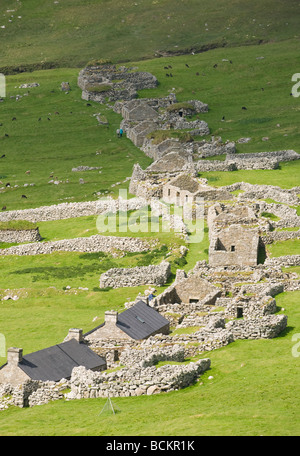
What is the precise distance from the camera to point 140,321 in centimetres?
5838

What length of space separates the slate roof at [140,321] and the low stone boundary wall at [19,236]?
118ft

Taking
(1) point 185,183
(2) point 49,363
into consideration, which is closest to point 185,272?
(2) point 49,363

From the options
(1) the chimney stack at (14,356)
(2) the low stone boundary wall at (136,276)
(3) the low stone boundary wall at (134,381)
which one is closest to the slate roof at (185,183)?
(2) the low stone boundary wall at (136,276)

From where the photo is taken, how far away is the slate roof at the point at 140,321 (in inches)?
2232

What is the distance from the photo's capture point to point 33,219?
342ft

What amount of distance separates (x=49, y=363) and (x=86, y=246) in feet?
123

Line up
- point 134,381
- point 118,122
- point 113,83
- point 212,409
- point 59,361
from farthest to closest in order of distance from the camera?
point 113,83 → point 118,122 → point 59,361 → point 134,381 → point 212,409

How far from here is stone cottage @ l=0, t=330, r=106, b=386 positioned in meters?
50.2

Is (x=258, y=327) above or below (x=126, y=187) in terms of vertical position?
above

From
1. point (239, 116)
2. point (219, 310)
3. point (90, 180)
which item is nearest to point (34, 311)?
point (219, 310)

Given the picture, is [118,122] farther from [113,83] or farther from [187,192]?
[187,192]
